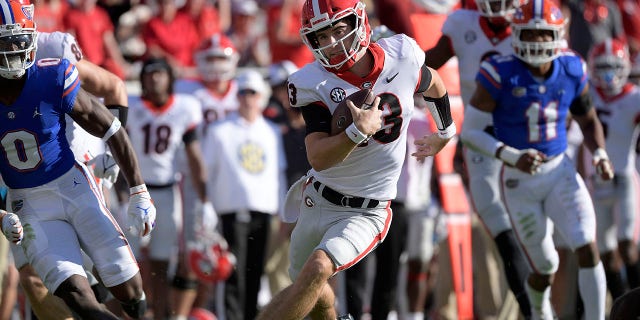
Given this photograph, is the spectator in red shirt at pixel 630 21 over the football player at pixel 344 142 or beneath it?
beneath

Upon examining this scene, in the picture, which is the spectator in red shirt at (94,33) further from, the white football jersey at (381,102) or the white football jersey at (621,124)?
the white football jersey at (381,102)

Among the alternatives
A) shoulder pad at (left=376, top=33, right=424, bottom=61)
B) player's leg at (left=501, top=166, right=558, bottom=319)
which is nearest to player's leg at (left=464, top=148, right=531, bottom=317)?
player's leg at (left=501, top=166, right=558, bottom=319)

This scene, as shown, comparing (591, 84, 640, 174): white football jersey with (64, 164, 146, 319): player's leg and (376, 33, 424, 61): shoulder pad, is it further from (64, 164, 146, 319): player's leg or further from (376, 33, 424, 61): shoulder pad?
(64, 164, 146, 319): player's leg

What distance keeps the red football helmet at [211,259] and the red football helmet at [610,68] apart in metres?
3.13

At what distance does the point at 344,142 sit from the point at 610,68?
4624 mm

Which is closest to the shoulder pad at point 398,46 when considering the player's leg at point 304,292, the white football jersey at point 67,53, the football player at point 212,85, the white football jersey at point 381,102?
the white football jersey at point 381,102

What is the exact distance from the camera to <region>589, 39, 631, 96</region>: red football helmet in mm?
9961

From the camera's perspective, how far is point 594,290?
7402mm

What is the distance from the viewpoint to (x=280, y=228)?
10562 mm

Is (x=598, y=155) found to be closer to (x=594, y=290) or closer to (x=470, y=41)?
(x=594, y=290)

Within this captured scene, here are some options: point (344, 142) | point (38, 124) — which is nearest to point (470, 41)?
point (344, 142)

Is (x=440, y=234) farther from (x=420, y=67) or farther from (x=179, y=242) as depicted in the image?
(x=420, y=67)

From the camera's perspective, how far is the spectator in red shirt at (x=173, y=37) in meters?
11.3

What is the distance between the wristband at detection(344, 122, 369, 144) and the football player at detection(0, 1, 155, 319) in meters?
1.20
